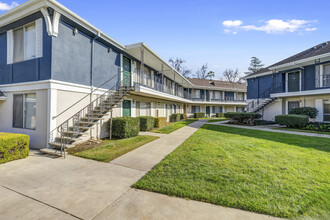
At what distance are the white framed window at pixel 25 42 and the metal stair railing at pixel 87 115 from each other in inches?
129

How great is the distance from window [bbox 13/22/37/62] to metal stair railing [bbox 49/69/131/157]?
Result: 3478 millimetres

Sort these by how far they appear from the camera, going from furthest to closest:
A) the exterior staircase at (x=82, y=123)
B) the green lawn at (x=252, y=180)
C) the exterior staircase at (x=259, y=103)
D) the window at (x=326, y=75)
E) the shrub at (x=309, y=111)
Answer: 1. the exterior staircase at (x=259, y=103)
2. the shrub at (x=309, y=111)
3. the window at (x=326, y=75)
4. the exterior staircase at (x=82, y=123)
5. the green lawn at (x=252, y=180)

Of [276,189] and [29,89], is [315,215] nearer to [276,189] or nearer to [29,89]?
[276,189]

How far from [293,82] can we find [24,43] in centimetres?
2172

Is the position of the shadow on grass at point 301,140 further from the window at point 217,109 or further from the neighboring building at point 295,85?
the window at point 217,109

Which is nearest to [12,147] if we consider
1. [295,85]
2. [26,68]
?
[26,68]

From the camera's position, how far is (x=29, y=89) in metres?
7.34

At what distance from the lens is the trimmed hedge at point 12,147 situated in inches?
203

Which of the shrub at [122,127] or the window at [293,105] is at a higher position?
the window at [293,105]

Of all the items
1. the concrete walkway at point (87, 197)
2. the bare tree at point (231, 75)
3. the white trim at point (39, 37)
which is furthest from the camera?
the bare tree at point (231, 75)

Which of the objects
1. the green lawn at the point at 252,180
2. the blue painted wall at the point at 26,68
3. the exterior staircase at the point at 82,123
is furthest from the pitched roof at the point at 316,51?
the blue painted wall at the point at 26,68

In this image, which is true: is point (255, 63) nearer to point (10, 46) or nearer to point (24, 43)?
point (24, 43)

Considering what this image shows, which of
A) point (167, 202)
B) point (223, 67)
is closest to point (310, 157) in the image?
point (167, 202)

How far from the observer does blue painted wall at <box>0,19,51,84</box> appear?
6.90 m
